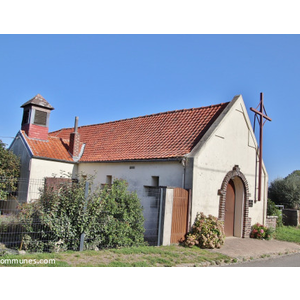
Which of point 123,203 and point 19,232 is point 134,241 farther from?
point 19,232

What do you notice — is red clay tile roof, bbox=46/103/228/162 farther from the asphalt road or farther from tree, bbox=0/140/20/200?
the asphalt road

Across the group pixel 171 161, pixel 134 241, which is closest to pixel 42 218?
pixel 134 241

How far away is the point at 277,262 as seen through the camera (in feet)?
34.6

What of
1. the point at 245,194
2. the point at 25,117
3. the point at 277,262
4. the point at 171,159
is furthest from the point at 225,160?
the point at 25,117

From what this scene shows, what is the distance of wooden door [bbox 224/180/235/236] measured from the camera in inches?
580

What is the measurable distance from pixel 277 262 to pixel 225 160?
4999 millimetres

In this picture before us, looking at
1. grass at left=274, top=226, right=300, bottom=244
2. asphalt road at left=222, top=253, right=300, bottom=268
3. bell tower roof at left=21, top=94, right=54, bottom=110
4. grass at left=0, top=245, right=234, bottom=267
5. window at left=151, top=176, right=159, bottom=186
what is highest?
bell tower roof at left=21, top=94, right=54, bottom=110

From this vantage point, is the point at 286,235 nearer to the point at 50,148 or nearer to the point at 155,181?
the point at 155,181

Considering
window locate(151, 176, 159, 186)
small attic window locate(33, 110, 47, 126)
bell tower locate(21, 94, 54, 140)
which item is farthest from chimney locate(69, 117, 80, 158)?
window locate(151, 176, 159, 186)

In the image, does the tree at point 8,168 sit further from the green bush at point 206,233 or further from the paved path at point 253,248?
the paved path at point 253,248

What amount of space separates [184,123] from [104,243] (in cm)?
779

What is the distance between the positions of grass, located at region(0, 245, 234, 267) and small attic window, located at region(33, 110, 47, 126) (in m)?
11.4

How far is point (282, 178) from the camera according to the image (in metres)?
26.5

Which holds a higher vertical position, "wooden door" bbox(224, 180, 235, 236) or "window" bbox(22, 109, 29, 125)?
"window" bbox(22, 109, 29, 125)
